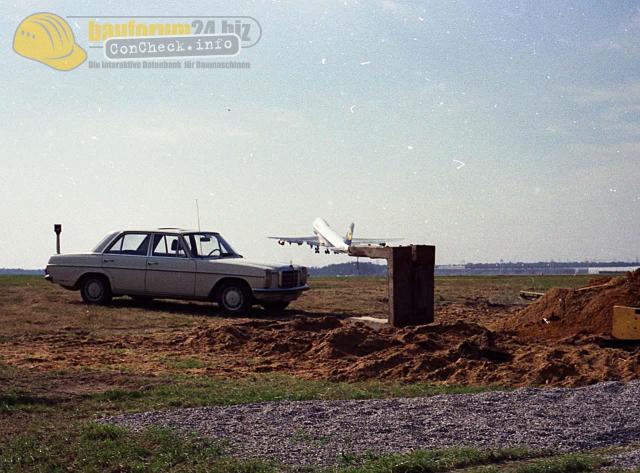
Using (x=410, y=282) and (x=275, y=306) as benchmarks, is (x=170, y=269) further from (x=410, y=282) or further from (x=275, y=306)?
(x=410, y=282)

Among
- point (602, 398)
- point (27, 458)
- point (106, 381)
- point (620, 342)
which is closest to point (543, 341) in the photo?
point (620, 342)

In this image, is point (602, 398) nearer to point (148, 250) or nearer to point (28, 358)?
point (28, 358)

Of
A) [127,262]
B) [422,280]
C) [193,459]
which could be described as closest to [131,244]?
[127,262]

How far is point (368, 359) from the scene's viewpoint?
10.1 m

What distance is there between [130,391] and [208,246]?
9114mm

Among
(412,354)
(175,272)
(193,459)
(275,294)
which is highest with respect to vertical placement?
(175,272)

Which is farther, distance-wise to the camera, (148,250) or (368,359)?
(148,250)

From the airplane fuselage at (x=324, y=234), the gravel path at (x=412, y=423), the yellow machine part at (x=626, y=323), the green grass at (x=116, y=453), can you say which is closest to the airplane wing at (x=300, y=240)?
the airplane fuselage at (x=324, y=234)

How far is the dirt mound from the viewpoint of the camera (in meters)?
12.7

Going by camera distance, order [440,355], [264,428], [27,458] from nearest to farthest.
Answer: [27,458], [264,428], [440,355]

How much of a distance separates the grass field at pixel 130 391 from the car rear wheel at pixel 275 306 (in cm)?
49

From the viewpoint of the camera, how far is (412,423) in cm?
648

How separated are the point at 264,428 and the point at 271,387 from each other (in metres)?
2.17

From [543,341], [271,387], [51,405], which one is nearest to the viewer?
[51,405]
